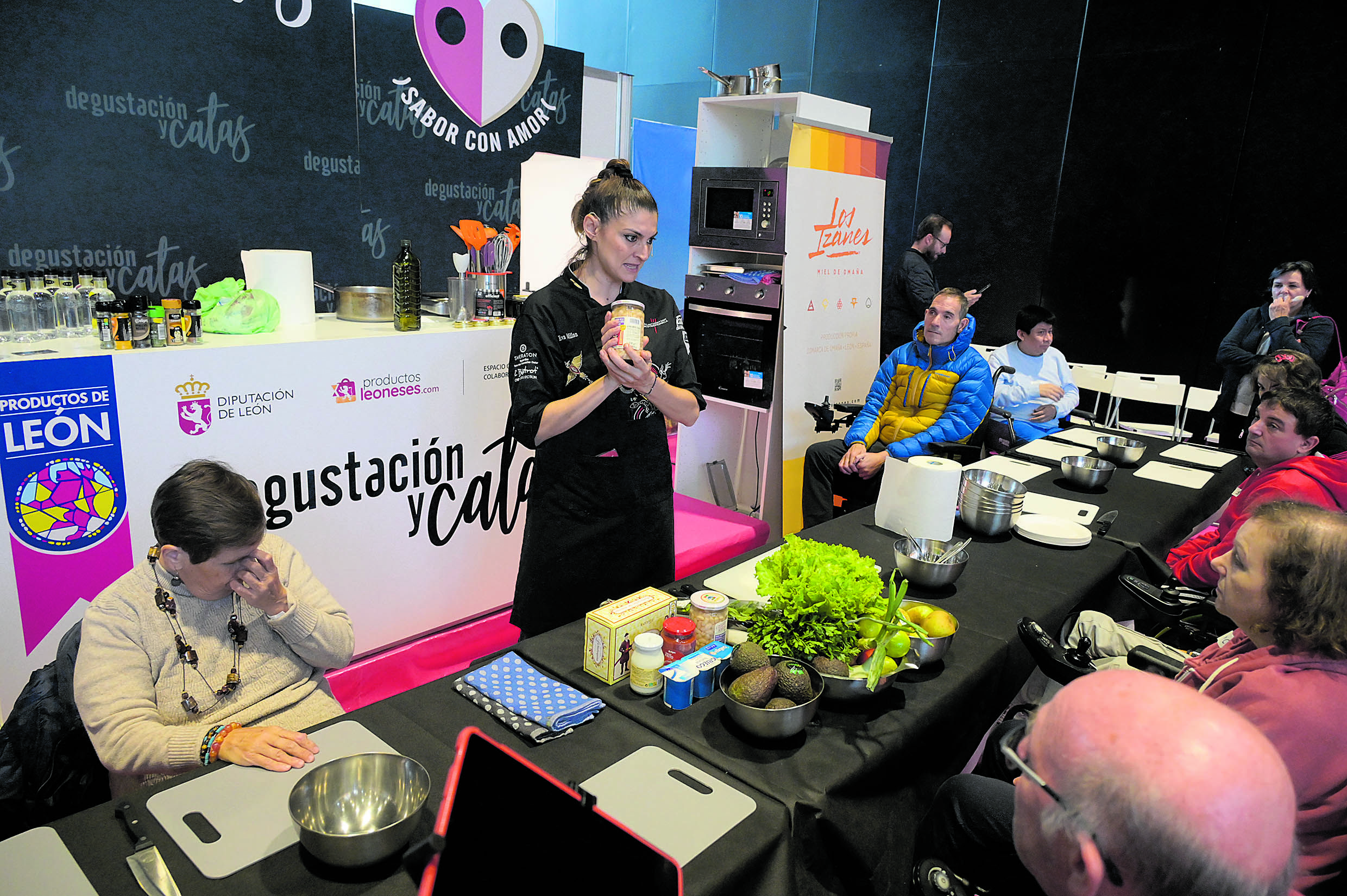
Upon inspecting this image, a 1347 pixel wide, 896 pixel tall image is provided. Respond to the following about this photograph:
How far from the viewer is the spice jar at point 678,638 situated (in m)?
1.53

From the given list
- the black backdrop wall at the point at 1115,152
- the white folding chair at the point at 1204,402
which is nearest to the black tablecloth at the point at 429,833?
the white folding chair at the point at 1204,402

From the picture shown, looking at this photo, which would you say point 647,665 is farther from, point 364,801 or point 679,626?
point 364,801

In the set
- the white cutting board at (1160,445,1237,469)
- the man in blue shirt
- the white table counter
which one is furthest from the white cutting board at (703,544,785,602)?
the man in blue shirt

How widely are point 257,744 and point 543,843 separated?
607 millimetres

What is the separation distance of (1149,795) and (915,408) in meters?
3.45

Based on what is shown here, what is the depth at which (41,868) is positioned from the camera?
103 centimetres

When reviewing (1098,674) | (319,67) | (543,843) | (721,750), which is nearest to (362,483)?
(319,67)

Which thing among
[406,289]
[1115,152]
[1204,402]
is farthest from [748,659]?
[1115,152]

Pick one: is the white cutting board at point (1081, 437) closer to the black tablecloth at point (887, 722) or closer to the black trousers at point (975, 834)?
the black tablecloth at point (887, 722)

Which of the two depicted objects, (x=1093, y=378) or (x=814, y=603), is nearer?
(x=814, y=603)

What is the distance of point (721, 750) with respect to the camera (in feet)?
4.38

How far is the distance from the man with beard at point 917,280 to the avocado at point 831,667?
4.38 m

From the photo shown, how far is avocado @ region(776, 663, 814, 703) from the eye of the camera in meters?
1.37

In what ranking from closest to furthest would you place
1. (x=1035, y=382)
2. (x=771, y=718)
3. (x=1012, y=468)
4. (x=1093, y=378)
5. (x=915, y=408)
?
(x=771, y=718)
(x=1012, y=468)
(x=915, y=408)
(x=1035, y=382)
(x=1093, y=378)
